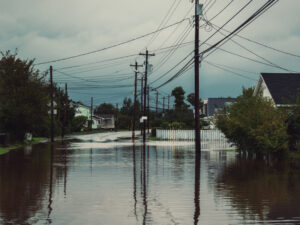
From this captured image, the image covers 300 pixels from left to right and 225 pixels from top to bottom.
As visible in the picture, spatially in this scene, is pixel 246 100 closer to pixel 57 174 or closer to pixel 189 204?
pixel 57 174

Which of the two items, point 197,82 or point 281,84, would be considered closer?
point 197,82

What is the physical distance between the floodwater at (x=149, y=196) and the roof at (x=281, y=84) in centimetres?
2575

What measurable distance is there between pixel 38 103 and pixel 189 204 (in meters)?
36.0

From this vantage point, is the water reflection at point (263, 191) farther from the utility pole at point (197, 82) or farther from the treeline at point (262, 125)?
the utility pole at point (197, 82)

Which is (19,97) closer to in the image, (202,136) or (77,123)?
(202,136)

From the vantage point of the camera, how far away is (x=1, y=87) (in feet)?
142

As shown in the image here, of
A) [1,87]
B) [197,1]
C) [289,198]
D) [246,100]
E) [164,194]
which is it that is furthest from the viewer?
[1,87]

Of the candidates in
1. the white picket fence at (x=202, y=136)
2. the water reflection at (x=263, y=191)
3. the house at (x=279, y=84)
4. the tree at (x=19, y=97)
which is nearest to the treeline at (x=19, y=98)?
the tree at (x=19, y=97)

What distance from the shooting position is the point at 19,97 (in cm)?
4406

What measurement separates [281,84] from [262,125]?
22977 millimetres

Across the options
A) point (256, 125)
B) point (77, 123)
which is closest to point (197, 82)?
point (256, 125)

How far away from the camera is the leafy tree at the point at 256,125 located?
24688 millimetres

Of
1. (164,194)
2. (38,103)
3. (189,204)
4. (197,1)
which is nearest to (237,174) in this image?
(164,194)

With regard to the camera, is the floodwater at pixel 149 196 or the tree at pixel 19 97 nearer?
the floodwater at pixel 149 196
